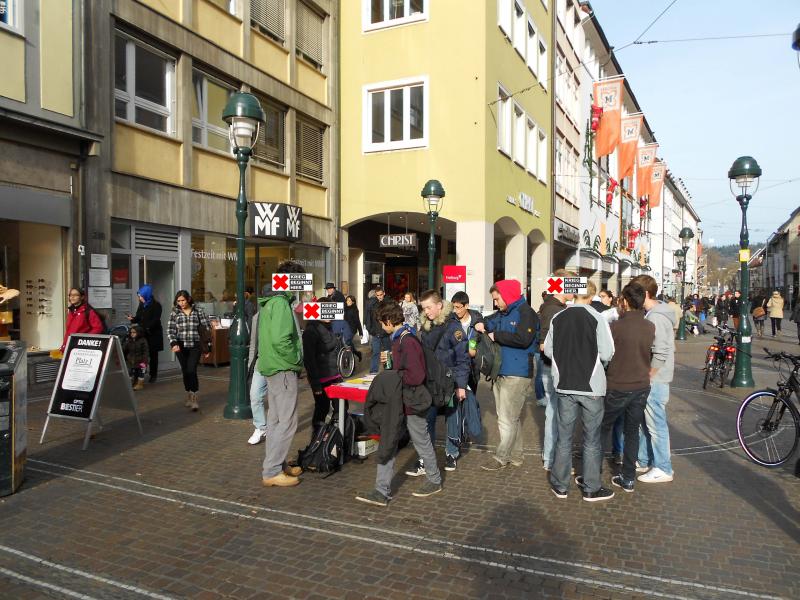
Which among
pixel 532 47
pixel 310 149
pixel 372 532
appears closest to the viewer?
pixel 372 532

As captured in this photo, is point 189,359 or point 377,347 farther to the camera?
point 377,347

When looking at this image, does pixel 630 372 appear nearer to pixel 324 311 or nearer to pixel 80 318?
pixel 324 311

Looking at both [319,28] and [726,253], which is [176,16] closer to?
[319,28]

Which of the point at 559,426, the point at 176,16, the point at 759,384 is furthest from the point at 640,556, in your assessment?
the point at 176,16

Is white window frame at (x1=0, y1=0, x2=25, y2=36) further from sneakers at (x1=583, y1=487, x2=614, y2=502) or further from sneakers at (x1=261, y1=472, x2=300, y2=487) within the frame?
sneakers at (x1=583, y1=487, x2=614, y2=502)

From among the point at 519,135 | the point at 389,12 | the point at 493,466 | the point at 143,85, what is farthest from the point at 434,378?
the point at 519,135

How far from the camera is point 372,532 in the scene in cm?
467

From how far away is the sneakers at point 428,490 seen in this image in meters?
5.49

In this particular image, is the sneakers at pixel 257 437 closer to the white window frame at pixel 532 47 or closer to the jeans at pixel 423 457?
the jeans at pixel 423 457

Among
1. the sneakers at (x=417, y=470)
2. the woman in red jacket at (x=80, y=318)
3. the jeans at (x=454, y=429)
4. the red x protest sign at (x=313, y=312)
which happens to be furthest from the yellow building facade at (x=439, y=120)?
the sneakers at (x=417, y=470)

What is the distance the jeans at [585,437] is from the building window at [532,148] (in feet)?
58.0

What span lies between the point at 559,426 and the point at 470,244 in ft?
40.6

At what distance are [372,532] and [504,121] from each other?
54.8ft

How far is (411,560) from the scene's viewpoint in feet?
13.8
